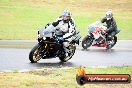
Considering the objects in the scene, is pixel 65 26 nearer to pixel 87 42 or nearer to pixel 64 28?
pixel 64 28

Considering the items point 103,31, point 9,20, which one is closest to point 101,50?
point 103,31

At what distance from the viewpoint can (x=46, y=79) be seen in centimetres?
1119

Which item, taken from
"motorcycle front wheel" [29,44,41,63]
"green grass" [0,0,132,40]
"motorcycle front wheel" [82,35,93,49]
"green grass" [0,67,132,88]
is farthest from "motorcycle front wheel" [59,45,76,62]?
"green grass" [0,0,132,40]

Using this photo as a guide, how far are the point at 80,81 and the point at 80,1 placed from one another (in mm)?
45539

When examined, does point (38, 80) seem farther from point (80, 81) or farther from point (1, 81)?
point (80, 81)

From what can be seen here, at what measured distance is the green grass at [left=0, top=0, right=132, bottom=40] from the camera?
2922cm

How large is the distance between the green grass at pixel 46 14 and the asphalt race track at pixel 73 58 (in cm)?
391

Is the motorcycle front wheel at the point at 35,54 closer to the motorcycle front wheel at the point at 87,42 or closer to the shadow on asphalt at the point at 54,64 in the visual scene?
the shadow on asphalt at the point at 54,64

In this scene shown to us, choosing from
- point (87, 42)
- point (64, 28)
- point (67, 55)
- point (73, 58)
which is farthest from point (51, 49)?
point (87, 42)

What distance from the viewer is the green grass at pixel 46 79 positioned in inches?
402

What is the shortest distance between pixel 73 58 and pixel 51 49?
76.4 inches

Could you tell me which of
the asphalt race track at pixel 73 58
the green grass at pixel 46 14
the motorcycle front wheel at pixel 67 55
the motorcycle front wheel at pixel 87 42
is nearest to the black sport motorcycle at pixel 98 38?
the motorcycle front wheel at pixel 87 42

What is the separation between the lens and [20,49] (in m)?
20.0

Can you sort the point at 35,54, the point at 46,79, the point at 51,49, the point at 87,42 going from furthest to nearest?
the point at 87,42, the point at 51,49, the point at 35,54, the point at 46,79
